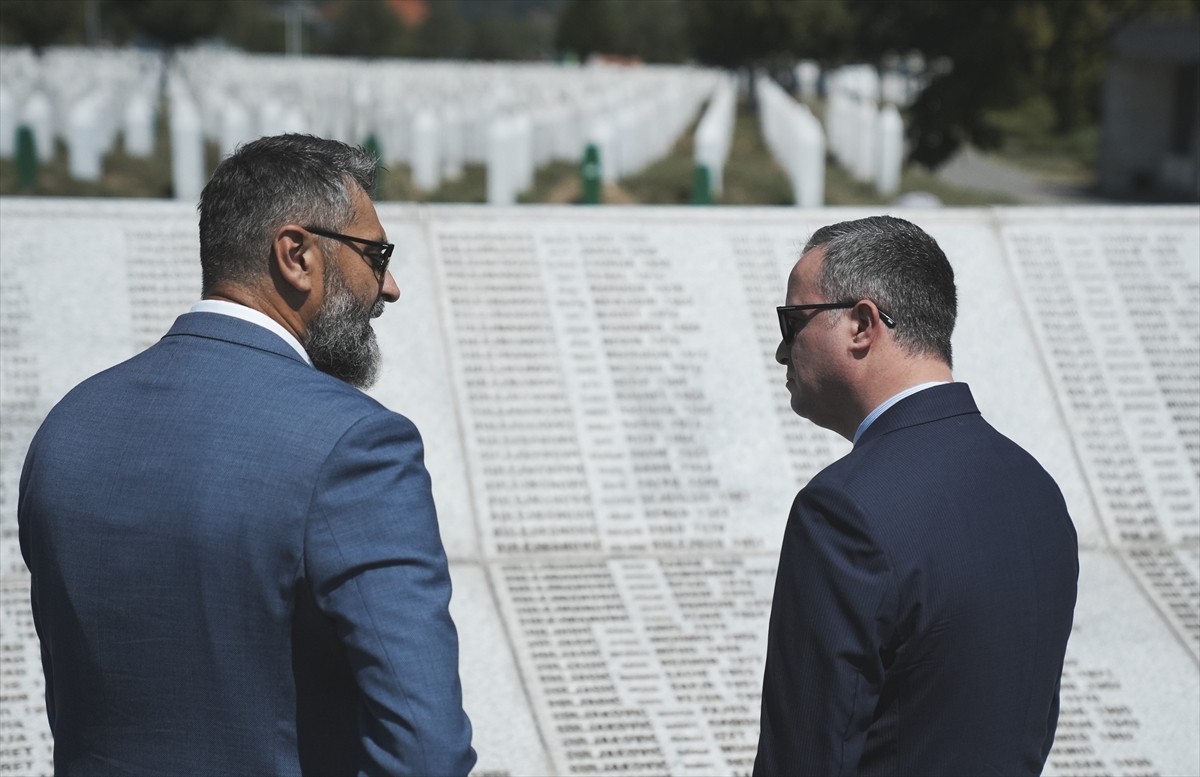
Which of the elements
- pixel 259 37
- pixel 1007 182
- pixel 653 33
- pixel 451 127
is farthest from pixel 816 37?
pixel 653 33

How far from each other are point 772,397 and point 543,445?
3.12 ft

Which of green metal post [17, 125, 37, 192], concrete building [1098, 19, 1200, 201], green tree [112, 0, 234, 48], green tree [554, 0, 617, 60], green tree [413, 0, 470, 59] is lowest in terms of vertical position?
green tree [413, 0, 470, 59]

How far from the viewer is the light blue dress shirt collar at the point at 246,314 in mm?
1964

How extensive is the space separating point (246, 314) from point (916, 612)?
106cm

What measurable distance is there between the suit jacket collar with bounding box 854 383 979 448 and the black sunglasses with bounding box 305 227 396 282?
791 millimetres

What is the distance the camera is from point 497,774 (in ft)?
12.3

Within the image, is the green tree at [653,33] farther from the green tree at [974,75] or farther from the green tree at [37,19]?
the green tree at [974,75]

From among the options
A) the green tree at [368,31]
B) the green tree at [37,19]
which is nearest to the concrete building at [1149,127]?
the green tree at [37,19]

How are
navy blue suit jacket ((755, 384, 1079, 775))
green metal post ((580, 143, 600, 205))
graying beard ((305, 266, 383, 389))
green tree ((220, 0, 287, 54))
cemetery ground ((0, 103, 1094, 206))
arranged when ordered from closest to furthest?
navy blue suit jacket ((755, 384, 1079, 775))
graying beard ((305, 266, 383, 389))
green metal post ((580, 143, 600, 205))
cemetery ground ((0, 103, 1094, 206))
green tree ((220, 0, 287, 54))

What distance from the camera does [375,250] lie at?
6.73 ft

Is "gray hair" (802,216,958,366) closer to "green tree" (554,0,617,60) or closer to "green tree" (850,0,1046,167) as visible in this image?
"green tree" (850,0,1046,167)

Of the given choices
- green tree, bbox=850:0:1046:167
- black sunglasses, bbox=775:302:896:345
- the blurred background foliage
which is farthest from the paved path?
black sunglasses, bbox=775:302:896:345

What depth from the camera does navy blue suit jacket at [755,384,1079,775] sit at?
6.24 feet

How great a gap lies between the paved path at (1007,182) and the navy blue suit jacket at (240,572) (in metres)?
19.4
